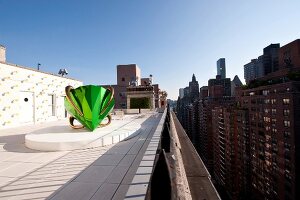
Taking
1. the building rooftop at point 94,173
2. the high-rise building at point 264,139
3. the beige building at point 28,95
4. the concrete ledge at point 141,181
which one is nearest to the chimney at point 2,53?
the beige building at point 28,95

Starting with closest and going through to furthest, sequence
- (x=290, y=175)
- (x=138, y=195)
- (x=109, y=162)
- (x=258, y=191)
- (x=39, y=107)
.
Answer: (x=138, y=195)
(x=109, y=162)
(x=39, y=107)
(x=290, y=175)
(x=258, y=191)

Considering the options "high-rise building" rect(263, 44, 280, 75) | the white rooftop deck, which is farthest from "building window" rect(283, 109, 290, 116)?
"high-rise building" rect(263, 44, 280, 75)

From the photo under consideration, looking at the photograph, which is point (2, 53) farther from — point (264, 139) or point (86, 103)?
point (264, 139)

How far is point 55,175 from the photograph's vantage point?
5.39 metres

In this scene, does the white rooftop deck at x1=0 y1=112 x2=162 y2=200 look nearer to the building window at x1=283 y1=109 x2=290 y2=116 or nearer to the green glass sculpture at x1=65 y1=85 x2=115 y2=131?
the green glass sculpture at x1=65 y1=85 x2=115 y2=131

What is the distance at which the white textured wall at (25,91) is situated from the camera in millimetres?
15477

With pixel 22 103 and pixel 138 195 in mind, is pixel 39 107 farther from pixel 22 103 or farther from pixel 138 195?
pixel 138 195

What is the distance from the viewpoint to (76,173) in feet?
17.9

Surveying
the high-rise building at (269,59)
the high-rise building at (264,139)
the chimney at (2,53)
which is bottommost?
the high-rise building at (264,139)

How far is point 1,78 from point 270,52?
20907cm

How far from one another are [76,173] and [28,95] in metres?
15.5

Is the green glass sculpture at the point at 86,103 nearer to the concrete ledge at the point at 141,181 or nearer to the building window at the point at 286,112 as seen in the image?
the concrete ledge at the point at 141,181

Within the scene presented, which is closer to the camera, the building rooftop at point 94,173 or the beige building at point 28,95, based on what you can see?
the building rooftop at point 94,173

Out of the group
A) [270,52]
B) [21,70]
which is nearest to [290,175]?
[21,70]
